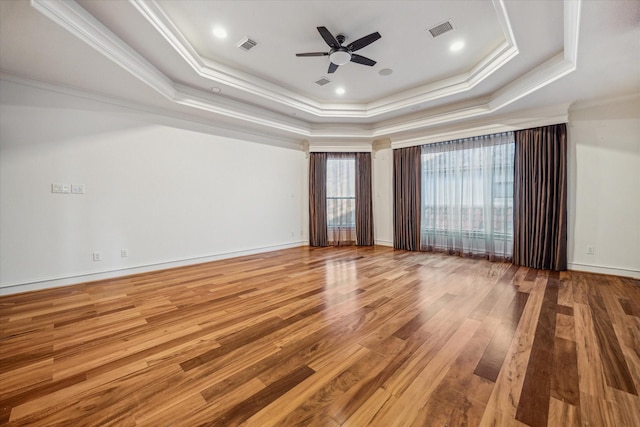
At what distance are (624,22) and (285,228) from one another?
570 centimetres

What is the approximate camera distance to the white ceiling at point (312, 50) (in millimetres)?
2410

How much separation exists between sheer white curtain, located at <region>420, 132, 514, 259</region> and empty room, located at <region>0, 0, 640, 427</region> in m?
0.04

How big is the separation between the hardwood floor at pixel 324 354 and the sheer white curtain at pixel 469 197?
1.54m

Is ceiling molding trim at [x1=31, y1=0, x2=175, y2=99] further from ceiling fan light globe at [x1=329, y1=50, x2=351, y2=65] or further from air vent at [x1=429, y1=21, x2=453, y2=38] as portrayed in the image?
air vent at [x1=429, y1=21, x2=453, y2=38]

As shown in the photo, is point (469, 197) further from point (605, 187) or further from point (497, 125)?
point (605, 187)

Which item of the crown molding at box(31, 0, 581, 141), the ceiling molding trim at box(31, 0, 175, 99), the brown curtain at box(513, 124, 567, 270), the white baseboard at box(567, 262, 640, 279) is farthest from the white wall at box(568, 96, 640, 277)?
the ceiling molding trim at box(31, 0, 175, 99)

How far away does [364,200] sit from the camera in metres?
6.52

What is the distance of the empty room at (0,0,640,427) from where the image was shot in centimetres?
157

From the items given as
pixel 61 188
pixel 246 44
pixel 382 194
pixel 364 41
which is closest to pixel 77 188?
pixel 61 188

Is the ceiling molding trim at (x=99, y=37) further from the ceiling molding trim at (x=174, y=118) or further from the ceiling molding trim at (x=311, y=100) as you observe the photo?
the ceiling molding trim at (x=174, y=118)

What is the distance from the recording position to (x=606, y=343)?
→ 2.01m

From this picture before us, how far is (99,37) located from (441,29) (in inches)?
147

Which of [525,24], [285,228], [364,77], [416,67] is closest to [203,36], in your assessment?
[364,77]

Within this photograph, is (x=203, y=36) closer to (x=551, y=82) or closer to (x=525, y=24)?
(x=525, y=24)
